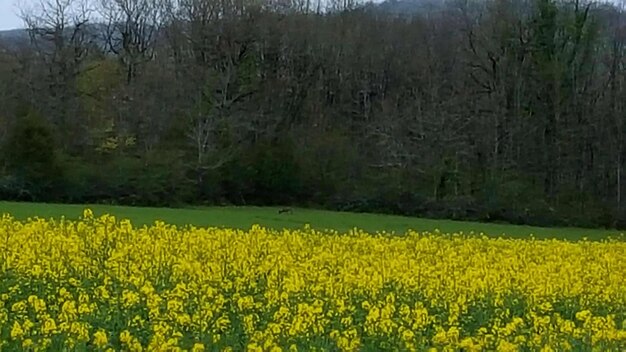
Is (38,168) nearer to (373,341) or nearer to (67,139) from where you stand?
(67,139)

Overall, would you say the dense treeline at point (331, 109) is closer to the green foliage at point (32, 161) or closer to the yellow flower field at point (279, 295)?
the green foliage at point (32, 161)

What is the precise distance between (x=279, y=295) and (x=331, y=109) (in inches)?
2027

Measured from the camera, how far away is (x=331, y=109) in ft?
205

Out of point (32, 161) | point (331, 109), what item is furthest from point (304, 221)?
point (331, 109)

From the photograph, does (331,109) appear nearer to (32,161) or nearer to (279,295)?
(32,161)

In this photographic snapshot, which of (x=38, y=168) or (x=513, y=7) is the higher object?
(x=513, y=7)

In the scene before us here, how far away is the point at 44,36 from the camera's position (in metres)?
67.2

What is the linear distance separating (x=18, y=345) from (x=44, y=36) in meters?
61.7

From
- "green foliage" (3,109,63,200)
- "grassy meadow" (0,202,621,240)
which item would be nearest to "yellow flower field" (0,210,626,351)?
"grassy meadow" (0,202,621,240)

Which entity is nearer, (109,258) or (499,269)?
(109,258)

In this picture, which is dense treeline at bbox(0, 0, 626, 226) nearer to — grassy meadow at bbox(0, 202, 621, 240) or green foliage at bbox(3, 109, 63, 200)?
green foliage at bbox(3, 109, 63, 200)

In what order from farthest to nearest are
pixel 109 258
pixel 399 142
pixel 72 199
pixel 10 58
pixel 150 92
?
pixel 10 58
pixel 150 92
pixel 399 142
pixel 72 199
pixel 109 258

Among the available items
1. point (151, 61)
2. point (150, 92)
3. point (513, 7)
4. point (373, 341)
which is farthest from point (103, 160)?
point (373, 341)

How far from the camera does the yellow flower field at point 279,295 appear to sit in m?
8.80
